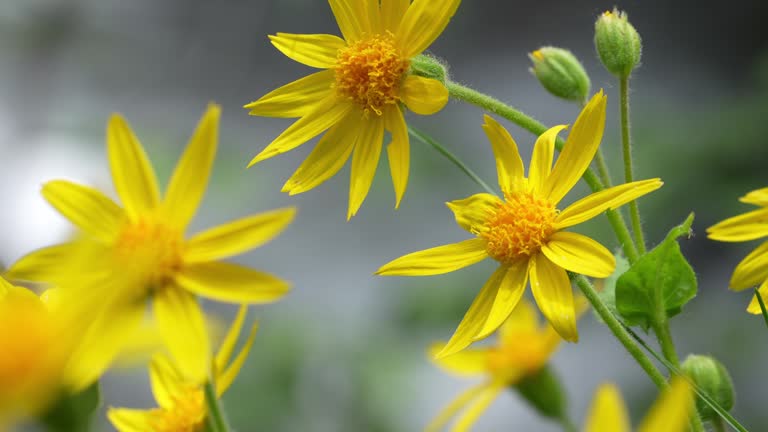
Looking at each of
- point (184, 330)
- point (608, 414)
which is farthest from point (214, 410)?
point (608, 414)

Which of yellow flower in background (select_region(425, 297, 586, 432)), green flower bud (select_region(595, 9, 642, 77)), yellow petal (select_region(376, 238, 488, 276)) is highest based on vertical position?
green flower bud (select_region(595, 9, 642, 77))

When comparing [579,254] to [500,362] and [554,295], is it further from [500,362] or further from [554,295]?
[500,362]

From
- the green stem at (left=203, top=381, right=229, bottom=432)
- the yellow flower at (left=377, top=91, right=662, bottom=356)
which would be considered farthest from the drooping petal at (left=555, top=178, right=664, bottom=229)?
the green stem at (left=203, top=381, right=229, bottom=432)

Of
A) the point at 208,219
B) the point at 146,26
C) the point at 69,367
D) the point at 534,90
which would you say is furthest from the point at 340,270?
the point at 69,367

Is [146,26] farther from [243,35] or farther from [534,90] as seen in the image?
[534,90]

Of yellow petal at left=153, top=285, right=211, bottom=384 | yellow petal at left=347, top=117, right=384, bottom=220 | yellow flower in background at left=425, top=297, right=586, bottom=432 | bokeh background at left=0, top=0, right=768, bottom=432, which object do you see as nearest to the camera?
yellow petal at left=153, top=285, right=211, bottom=384

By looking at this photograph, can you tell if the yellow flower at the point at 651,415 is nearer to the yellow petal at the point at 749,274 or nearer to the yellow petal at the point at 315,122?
the yellow petal at the point at 749,274

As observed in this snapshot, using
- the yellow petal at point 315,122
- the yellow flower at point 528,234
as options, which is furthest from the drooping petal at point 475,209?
the yellow petal at point 315,122

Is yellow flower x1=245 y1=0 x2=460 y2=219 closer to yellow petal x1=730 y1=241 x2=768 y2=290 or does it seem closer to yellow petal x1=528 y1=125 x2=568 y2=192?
yellow petal x1=528 y1=125 x2=568 y2=192
